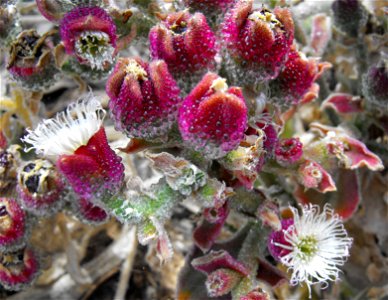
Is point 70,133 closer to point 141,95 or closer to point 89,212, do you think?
point 141,95

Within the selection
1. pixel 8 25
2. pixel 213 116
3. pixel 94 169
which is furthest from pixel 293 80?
pixel 8 25

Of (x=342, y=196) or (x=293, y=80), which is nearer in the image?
(x=293, y=80)

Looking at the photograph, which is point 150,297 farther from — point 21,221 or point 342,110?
point 342,110

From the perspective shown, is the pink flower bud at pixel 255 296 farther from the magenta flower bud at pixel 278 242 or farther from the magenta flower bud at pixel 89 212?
the magenta flower bud at pixel 89 212

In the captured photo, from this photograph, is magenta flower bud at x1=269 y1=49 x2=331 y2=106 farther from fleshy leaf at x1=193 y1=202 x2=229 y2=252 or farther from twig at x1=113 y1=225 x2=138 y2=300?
twig at x1=113 y1=225 x2=138 y2=300

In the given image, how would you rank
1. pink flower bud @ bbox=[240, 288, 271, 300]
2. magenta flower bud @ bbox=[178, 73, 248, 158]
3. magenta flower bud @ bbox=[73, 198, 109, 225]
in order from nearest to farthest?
magenta flower bud @ bbox=[178, 73, 248, 158] → pink flower bud @ bbox=[240, 288, 271, 300] → magenta flower bud @ bbox=[73, 198, 109, 225]

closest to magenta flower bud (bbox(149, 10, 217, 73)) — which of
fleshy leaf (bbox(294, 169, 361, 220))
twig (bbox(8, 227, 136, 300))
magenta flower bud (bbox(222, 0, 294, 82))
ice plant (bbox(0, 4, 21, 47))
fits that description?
magenta flower bud (bbox(222, 0, 294, 82))
